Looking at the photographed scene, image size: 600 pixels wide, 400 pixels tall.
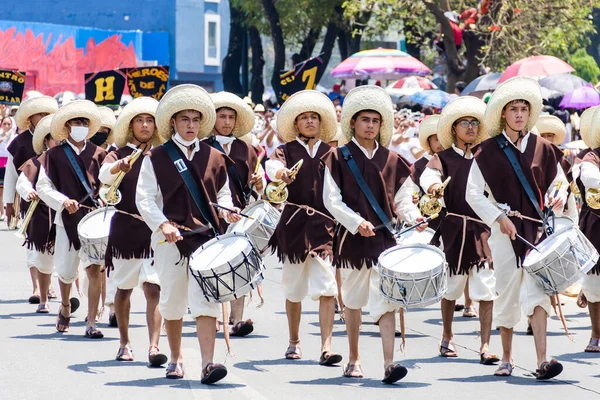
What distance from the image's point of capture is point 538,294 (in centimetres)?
914

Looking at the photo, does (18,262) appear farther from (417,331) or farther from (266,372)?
(266,372)

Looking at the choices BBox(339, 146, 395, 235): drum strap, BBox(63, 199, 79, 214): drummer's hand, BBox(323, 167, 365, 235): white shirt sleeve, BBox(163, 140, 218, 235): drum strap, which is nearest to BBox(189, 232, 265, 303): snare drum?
BBox(163, 140, 218, 235): drum strap

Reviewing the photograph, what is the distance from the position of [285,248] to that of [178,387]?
6.70 ft

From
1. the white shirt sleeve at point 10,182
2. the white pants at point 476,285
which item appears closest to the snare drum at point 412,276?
the white pants at point 476,285

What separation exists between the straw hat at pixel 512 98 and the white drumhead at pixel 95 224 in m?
3.33

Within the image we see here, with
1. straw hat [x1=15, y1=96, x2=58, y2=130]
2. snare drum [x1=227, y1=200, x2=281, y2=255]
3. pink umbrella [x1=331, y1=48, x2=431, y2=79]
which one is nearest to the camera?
snare drum [x1=227, y1=200, x2=281, y2=255]

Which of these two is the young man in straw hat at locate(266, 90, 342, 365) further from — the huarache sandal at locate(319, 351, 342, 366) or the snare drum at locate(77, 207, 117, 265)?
the snare drum at locate(77, 207, 117, 265)

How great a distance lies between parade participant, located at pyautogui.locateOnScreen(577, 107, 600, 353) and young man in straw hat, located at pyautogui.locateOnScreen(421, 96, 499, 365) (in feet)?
2.81

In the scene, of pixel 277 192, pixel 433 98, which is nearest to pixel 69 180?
pixel 277 192

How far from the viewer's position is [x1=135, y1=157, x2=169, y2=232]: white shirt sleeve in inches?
349

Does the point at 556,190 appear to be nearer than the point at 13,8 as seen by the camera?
Yes

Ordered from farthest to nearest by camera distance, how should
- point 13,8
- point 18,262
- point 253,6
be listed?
point 13,8 < point 253,6 < point 18,262

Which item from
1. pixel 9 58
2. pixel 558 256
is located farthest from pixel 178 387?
pixel 9 58

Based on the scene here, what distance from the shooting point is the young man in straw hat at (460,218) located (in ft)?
34.9
